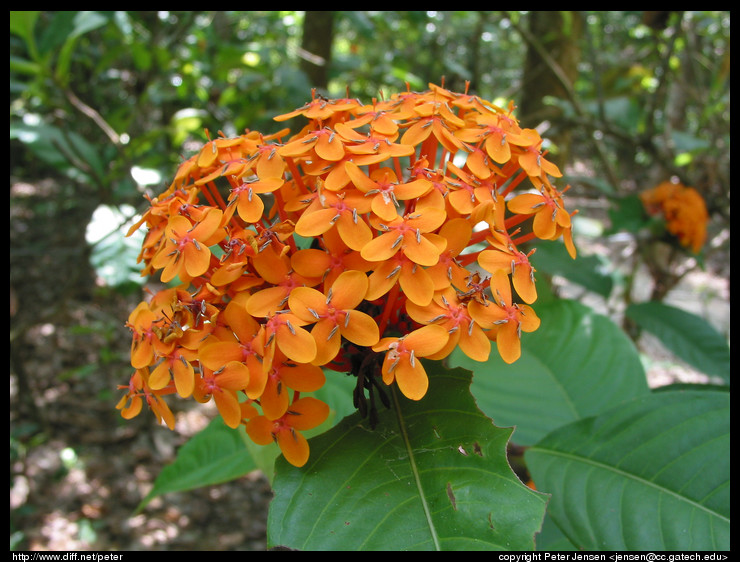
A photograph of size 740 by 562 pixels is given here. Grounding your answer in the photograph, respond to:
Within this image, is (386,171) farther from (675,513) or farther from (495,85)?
(495,85)

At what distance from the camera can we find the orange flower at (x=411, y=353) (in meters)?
0.73

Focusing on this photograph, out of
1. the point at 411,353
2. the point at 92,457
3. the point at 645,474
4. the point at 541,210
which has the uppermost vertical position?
the point at 541,210

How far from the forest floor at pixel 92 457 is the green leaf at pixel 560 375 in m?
1.46

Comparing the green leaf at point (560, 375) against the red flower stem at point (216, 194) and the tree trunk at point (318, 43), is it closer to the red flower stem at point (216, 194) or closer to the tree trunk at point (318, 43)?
the red flower stem at point (216, 194)

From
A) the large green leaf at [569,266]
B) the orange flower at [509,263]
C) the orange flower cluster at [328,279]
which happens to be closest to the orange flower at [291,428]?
the orange flower cluster at [328,279]

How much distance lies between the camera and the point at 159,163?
2.60 m

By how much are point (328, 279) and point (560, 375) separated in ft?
3.44

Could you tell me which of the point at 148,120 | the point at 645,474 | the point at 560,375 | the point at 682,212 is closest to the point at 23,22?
the point at 148,120

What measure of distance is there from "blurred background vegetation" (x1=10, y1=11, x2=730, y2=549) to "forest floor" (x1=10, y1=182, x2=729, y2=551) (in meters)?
0.01

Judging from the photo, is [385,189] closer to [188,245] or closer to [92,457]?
[188,245]

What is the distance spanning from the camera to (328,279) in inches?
30.7

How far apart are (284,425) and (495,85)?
535cm

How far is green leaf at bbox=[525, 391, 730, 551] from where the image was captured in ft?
3.47
